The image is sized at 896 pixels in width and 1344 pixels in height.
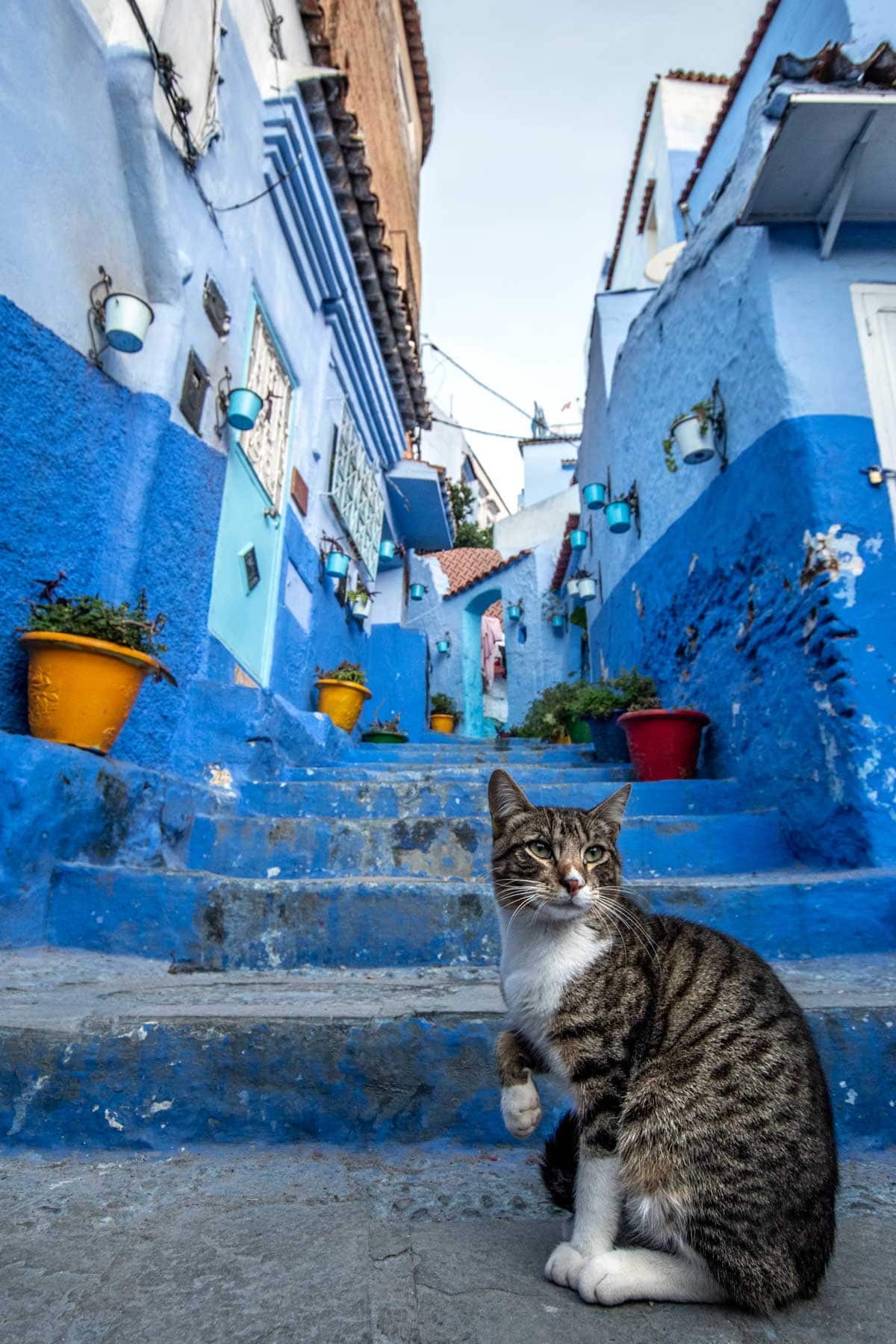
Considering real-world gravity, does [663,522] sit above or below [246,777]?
above

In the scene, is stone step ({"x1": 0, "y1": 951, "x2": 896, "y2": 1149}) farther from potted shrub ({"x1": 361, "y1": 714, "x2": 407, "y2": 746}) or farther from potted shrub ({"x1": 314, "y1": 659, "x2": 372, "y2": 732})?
potted shrub ({"x1": 361, "y1": 714, "x2": 407, "y2": 746})

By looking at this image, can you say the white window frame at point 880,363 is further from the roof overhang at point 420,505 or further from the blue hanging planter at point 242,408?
the roof overhang at point 420,505

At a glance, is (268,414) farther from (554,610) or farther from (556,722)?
(554,610)

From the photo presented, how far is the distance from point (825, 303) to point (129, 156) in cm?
367

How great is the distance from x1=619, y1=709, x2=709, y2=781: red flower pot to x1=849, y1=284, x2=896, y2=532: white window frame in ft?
5.22

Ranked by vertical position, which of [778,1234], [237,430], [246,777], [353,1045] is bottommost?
[778,1234]

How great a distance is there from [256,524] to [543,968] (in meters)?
4.76

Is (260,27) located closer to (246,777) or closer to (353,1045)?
(246,777)

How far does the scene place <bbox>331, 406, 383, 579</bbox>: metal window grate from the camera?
25.2 feet

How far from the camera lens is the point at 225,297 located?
5027 mm

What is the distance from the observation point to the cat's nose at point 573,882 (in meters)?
1.48

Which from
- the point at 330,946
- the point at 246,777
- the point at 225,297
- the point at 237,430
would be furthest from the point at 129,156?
the point at 330,946

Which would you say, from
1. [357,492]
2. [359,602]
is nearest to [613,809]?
[359,602]

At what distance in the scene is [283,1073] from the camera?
5.83 feet
